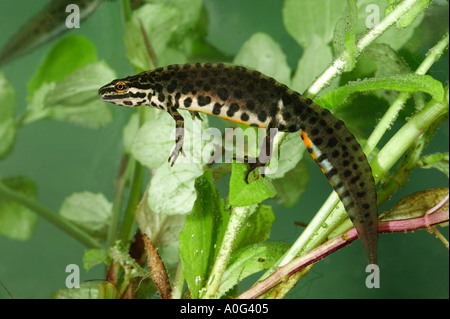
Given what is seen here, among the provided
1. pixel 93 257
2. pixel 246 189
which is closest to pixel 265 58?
pixel 246 189

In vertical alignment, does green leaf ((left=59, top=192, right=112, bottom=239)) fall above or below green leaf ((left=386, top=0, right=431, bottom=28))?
below

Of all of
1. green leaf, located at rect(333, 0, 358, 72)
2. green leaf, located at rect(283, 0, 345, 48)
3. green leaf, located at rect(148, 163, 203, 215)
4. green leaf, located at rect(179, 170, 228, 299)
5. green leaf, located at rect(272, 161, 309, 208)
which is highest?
green leaf, located at rect(283, 0, 345, 48)

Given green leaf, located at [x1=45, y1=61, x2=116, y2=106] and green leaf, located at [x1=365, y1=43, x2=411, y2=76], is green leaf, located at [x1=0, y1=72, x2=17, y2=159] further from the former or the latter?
green leaf, located at [x1=365, y1=43, x2=411, y2=76]

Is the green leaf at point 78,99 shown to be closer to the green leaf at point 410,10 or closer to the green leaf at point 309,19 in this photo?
the green leaf at point 309,19

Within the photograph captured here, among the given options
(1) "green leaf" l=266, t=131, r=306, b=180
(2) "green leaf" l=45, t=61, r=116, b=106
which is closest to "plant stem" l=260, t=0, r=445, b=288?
(1) "green leaf" l=266, t=131, r=306, b=180

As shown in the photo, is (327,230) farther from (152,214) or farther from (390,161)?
(152,214)

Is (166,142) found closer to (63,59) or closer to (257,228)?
(257,228)
